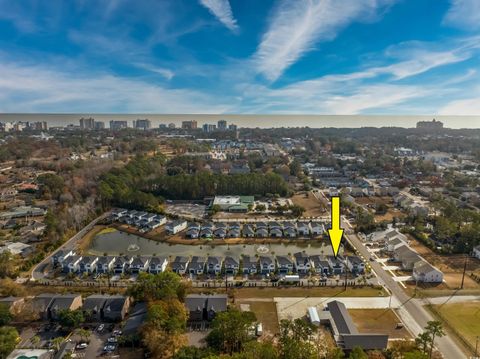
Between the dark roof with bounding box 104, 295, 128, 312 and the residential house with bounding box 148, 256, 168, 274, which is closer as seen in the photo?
the dark roof with bounding box 104, 295, 128, 312

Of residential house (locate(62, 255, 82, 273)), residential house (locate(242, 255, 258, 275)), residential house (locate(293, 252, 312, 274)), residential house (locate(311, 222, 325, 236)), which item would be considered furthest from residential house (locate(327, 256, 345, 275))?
residential house (locate(62, 255, 82, 273))

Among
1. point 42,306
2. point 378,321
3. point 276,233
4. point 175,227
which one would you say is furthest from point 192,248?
point 378,321

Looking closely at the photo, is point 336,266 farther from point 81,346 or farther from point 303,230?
point 81,346

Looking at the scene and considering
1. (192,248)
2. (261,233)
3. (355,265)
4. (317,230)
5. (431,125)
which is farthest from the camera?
(431,125)

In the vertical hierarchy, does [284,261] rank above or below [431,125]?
below

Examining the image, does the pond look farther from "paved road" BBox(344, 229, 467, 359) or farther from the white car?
the white car

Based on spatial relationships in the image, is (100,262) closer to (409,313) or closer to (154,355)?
(154,355)

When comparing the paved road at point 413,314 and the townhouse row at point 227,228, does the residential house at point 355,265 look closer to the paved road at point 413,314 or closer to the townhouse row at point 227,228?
the paved road at point 413,314
